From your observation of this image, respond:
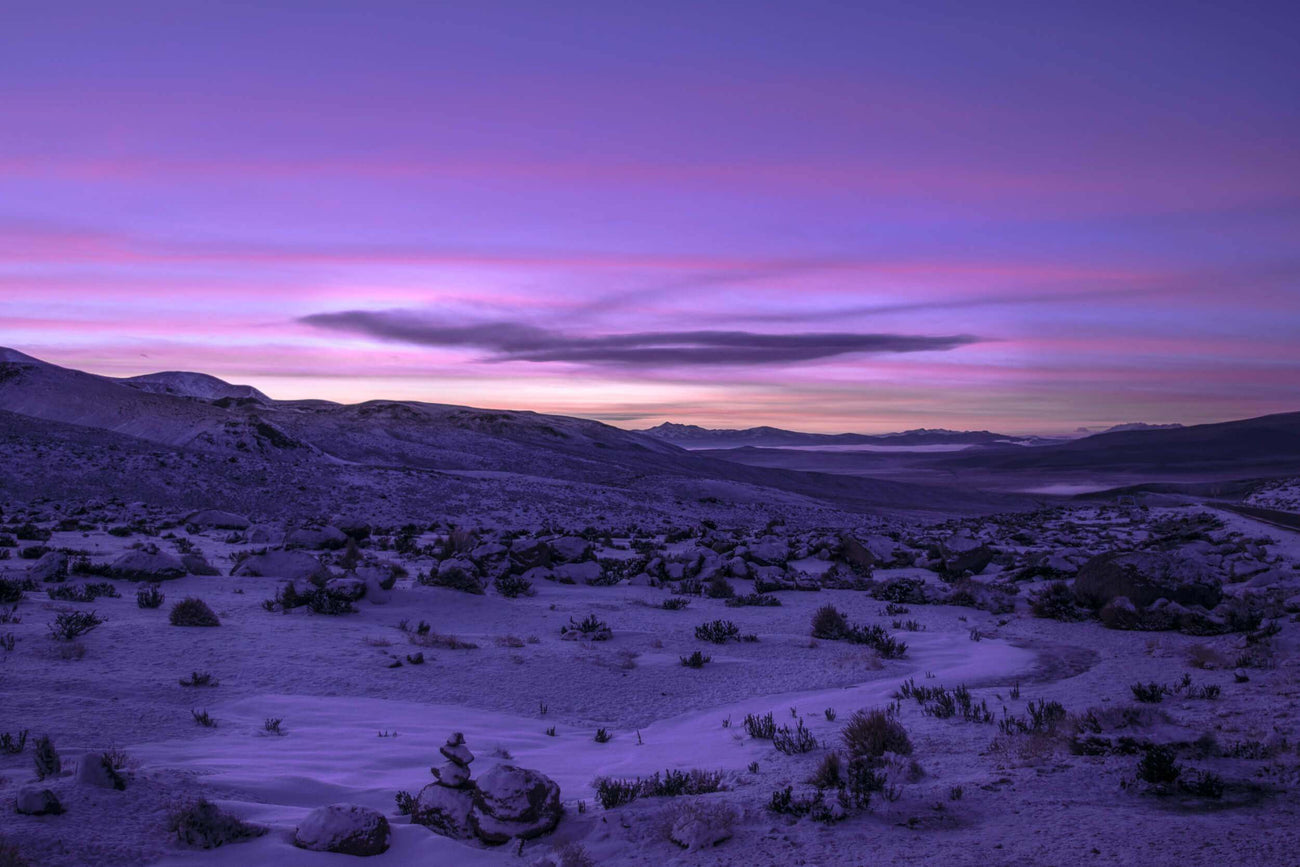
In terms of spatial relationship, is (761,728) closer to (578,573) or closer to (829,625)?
(829,625)

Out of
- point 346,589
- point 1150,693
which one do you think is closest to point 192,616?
point 346,589

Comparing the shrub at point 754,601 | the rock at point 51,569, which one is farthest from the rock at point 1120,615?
the rock at point 51,569

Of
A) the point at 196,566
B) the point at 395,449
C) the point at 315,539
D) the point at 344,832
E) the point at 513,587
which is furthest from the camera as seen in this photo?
the point at 395,449

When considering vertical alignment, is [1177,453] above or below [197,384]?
below

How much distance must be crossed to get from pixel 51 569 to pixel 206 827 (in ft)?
33.6

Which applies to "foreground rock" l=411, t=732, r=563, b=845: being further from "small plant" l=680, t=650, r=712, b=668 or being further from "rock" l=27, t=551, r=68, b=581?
"rock" l=27, t=551, r=68, b=581

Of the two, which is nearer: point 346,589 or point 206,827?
point 206,827

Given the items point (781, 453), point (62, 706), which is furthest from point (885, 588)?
point (781, 453)

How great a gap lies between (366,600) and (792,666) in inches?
263

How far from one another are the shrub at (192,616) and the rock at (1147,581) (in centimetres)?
1262

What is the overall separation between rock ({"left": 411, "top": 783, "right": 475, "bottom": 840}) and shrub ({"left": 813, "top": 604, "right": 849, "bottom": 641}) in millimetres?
7312

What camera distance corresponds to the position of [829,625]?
36.6ft

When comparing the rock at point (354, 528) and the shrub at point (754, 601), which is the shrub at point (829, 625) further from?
the rock at point (354, 528)

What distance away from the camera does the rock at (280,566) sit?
1359 centimetres
